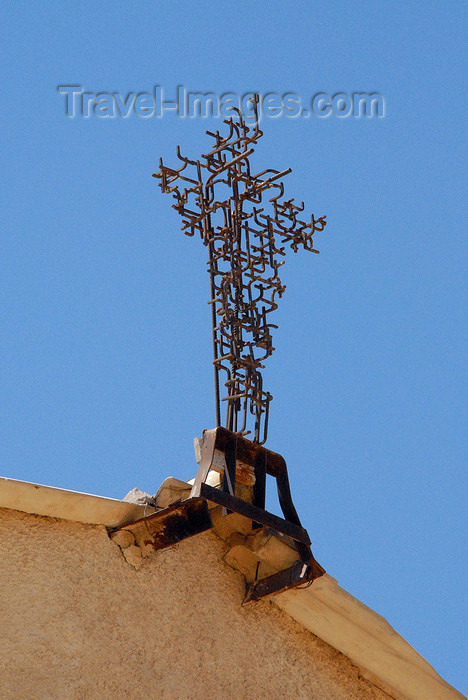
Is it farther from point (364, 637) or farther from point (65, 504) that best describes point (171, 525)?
point (364, 637)

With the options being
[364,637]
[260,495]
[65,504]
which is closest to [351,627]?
[364,637]

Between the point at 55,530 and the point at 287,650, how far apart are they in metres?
1.27

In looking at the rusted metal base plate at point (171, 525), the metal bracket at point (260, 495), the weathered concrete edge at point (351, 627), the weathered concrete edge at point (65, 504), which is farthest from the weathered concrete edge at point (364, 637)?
the weathered concrete edge at point (65, 504)

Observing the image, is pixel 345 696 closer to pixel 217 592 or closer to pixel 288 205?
pixel 217 592

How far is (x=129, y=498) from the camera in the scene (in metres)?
4.17

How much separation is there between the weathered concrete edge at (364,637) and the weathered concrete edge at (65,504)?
86cm

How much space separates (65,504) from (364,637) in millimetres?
1556

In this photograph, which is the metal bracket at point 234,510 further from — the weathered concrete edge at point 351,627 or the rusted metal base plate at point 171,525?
the weathered concrete edge at point 351,627

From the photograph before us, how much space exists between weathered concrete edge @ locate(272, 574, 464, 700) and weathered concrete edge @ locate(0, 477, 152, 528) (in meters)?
0.86

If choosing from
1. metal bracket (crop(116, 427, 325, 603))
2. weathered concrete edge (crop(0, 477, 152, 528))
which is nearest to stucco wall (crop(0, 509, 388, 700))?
weathered concrete edge (crop(0, 477, 152, 528))

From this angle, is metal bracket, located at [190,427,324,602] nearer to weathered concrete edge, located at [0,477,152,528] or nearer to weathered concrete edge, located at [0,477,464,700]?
weathered concrete edge, located at [0,477,464,700]

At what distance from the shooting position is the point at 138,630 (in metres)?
3.97

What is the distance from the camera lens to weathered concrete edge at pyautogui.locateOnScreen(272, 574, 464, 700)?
437cm

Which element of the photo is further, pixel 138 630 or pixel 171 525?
pixel 171 525
